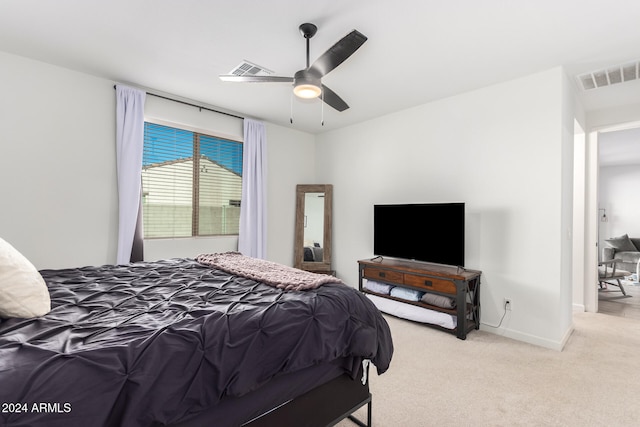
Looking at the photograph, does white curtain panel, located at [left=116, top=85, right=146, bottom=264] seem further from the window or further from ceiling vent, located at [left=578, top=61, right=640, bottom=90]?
ceiling vent, located at [left=578, top=61, right=640, bottom=90]

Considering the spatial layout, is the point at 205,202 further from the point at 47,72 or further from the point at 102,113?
the point at 47,72

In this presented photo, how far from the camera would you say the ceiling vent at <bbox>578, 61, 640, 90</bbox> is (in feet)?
9.31

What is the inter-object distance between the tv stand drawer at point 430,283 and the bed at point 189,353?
62.4 inches

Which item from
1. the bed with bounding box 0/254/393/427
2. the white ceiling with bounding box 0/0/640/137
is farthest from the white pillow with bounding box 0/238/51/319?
the white ceiling with bounding box 0/0/640/137

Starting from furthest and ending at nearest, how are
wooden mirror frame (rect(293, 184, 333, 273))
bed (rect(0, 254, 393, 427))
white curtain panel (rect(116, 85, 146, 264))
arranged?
wooden mirror frame (rect(293, 184, 333, 273)) → white curtain panel (rect(116, 85, 146, 264)) → bed (rect(0, 254, 393, 427))

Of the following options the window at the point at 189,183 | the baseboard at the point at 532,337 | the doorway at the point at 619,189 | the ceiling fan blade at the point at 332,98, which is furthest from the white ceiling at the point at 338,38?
the doorway at the point at 619,189

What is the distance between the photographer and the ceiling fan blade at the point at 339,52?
1.92 meters

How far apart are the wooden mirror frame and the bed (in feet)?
9.30

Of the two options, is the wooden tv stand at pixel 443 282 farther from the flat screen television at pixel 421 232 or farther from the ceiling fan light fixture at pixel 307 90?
the ceiling fan light fixture at pixel 307 90

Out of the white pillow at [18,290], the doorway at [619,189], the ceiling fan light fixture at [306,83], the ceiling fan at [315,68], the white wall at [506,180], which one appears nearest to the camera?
the white pillow at [18,290]

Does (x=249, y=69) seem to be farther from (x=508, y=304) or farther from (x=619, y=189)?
(x=619, y=189)

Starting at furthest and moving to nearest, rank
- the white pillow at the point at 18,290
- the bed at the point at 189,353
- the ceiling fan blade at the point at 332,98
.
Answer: the ceiling fan blade at the point at 332,98, the white pillow at the point at 18,290, the bed at the point at 189,353


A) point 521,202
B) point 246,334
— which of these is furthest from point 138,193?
point 521,202

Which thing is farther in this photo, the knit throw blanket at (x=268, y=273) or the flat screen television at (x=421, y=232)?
the flat screen television at (x=421, y=232)
